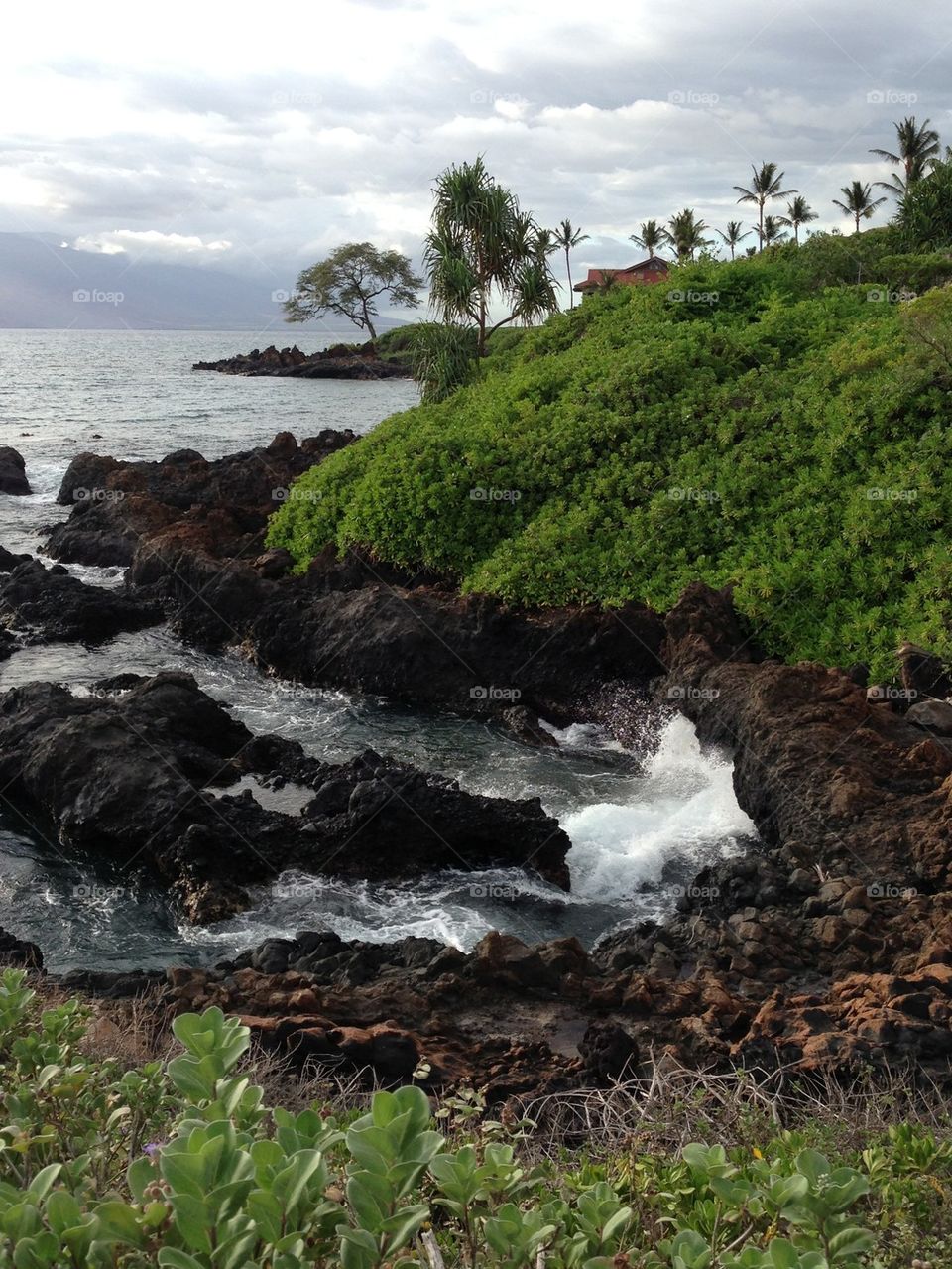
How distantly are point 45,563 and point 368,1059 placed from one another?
22.8 metres

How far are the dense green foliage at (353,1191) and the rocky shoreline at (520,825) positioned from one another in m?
3.38

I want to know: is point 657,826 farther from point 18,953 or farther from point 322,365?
point 322,365

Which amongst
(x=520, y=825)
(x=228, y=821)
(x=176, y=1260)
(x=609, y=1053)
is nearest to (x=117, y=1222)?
(x=176, y=1260)

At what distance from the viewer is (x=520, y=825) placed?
12.4 metres

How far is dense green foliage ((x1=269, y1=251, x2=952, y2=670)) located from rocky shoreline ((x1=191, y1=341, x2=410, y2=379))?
68931 millimetres

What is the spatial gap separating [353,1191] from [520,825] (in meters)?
10.1

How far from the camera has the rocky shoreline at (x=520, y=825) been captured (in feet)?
26.3

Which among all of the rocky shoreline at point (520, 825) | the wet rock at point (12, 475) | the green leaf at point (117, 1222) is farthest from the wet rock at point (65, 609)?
the green leaf at point (117, 1222)

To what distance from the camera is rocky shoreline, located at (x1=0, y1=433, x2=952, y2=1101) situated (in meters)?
8.02

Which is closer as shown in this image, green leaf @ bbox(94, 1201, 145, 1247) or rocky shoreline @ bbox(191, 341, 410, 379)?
green leaf @ bbox(94, 1201, 145, 1247)

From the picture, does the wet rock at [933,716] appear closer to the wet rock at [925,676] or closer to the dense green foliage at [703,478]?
the wet rock at [925,676]

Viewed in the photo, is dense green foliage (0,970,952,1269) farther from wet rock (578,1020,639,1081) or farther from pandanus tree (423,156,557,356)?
pandanus tree (423,156,557,356)

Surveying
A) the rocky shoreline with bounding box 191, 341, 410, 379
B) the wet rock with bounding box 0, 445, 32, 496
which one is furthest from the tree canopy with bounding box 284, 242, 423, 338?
the wet rock with bounding box 0, 445, 32, 496

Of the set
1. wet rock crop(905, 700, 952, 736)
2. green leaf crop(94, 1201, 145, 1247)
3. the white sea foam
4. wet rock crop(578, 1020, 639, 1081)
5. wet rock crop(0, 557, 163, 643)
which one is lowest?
the white sea foam
